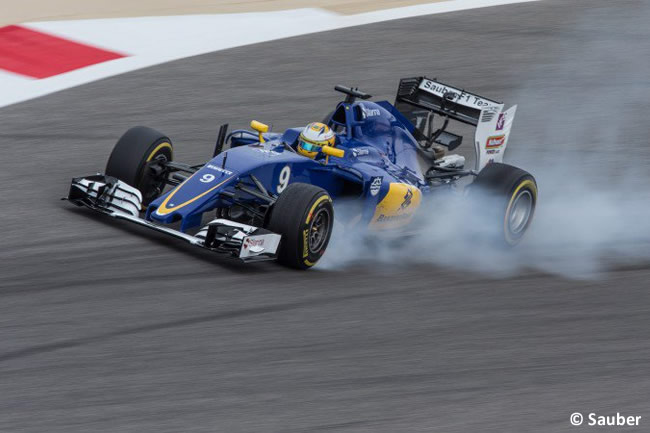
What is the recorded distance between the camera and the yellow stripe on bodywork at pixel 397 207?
29.2 feet

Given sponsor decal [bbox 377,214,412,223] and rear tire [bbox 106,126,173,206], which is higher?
rear tire [bbox 106,126,173,206]

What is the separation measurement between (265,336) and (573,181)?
5485 mm

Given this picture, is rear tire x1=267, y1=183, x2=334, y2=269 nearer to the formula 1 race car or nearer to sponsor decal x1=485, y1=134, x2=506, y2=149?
the formula 1 race car

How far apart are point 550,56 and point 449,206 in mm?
6244

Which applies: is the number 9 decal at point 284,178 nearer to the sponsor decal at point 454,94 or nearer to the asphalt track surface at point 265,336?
the asphalt track surface at point 265,336

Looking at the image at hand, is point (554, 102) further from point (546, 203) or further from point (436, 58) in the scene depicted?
point (546, 203)

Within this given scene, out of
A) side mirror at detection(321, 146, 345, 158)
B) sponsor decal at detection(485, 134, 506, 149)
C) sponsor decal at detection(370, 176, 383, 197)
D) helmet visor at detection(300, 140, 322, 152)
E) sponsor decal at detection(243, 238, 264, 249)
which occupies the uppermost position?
helmet visor at detection(300, 140, 322, 152)

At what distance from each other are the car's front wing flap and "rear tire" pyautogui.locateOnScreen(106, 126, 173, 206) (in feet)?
0.78

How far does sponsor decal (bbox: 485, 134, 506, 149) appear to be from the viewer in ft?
33.2

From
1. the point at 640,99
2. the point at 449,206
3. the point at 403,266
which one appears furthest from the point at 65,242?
the point at 640,99

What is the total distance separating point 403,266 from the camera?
28.3 ft

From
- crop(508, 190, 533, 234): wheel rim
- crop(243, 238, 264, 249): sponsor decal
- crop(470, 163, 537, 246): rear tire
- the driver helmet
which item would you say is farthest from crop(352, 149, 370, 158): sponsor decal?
crop(243, 238, 264, 249): sponsor decal

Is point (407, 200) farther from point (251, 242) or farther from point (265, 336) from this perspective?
point (265, 336)

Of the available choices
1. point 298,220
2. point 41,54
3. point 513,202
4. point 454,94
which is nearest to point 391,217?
point 513,202
